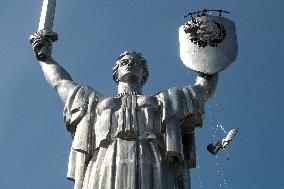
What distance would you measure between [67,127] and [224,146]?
2.97 m

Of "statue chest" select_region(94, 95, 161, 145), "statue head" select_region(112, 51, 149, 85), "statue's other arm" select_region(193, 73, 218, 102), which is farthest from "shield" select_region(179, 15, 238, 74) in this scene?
"statue chest" select_region(94, 95, 161, 145)

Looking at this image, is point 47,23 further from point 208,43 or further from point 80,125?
point 208,43

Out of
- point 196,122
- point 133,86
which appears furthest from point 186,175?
point 133,86

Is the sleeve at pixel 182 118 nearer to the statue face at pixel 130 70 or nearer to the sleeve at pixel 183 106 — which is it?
the sleeve at pixel 183 106

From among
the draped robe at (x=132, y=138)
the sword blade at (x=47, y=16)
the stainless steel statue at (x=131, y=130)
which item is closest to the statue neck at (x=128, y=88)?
the stainless steel statue at (x=131, y=130)

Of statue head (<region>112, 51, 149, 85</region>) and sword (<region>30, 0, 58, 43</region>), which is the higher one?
sword (<region>30, 0, 58, 43</region>)

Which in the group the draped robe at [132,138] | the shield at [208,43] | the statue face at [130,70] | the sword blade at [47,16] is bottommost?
the draped robe at [132,138]

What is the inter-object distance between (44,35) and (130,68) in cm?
195

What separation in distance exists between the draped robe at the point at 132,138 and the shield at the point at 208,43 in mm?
948

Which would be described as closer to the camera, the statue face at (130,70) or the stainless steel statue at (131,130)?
the stainless steel statue at (131,130)

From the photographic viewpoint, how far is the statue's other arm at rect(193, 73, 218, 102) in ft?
48.0

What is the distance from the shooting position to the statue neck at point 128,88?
15.0 meters

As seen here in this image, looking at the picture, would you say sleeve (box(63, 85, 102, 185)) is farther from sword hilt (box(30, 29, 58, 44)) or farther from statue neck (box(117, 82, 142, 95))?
sword hilt (box(30, 29, 58, 44))

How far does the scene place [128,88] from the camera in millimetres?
15031
